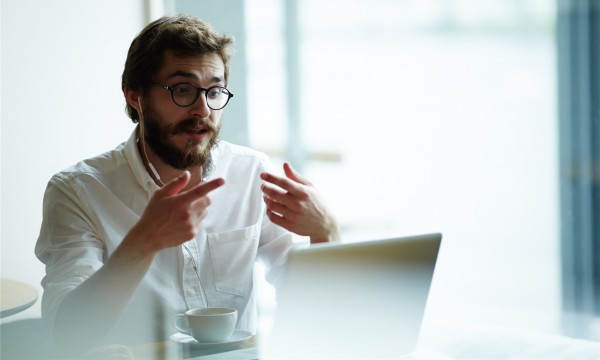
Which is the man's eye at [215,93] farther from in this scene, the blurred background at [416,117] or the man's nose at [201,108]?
the blurred background at [416,117]

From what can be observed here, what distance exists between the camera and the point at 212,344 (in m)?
1.21

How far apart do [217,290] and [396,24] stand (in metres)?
2.27

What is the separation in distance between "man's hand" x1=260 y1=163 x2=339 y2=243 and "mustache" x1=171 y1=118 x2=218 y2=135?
0.83ft

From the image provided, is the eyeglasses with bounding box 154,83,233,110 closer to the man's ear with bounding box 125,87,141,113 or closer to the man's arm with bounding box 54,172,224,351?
the man's ear with bounding box 125,87,141,113

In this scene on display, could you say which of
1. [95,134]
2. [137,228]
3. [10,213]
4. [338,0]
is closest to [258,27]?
[338,0]

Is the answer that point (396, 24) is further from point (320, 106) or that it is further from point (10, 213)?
point (10, 213)

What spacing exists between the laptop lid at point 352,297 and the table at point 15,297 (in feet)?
2.43

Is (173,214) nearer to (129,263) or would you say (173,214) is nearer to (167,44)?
(129,263)

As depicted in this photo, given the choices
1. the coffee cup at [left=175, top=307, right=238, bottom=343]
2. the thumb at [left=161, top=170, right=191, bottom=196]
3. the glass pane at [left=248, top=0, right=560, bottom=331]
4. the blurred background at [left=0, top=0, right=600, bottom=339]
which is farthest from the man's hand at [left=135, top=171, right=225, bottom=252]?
the glass pane at [left=248, top=0, right=560, bottom=331]

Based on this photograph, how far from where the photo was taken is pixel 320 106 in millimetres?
3809

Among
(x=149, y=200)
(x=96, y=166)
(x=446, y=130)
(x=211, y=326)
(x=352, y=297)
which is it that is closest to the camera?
(x=352, y=297)

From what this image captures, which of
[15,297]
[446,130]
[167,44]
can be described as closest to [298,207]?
[167,44]

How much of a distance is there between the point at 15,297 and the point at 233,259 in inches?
20.3

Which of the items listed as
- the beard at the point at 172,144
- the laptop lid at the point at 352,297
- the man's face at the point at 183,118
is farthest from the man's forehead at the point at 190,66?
the laptop lid at the point at 352,297
